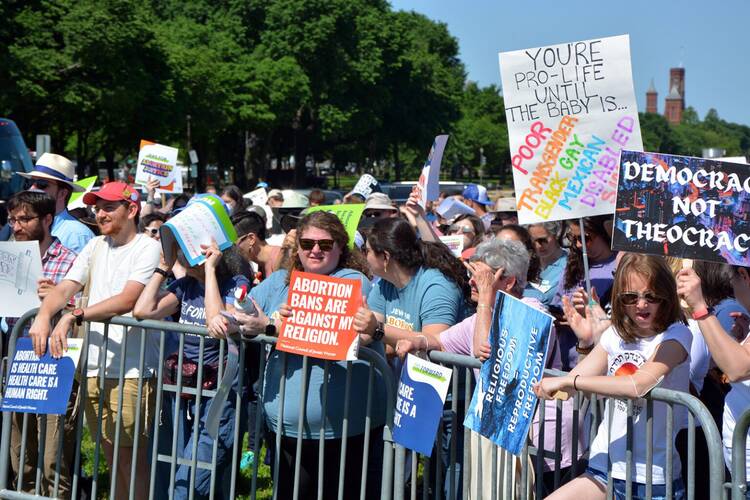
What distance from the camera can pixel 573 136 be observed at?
5156 mm

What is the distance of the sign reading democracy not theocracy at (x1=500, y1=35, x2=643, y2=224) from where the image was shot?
5.05 meters

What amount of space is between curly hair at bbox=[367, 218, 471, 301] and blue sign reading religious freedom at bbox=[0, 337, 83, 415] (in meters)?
1.64

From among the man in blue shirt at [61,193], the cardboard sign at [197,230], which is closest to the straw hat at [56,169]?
the man in blue shirt at [61,193]

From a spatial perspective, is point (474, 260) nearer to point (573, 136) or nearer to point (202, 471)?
point (573, 136)

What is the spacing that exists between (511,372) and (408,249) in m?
1.29

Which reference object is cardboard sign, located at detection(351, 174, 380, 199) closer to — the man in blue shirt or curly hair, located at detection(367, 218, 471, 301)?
the man in blue shirt

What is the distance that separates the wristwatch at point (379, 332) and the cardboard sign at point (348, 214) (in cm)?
68

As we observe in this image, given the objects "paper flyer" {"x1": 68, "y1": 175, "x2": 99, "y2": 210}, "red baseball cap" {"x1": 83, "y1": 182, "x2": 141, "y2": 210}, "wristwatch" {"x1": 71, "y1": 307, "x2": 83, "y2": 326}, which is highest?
"paper flyer" {"x1": 68, "y1": 175, "x2": 99, "y2": 210}

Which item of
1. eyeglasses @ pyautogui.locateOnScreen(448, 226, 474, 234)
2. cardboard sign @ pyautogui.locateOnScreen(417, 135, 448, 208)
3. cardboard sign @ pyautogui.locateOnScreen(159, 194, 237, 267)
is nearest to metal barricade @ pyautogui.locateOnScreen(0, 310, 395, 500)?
cardboard sign @ pyautogui.locateOnScreen(159, 194, 237, 267)

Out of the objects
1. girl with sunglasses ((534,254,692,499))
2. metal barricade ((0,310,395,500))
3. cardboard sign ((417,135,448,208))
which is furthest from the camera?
cardboard sign ((417,135,448,208))

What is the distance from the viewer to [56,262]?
623cm

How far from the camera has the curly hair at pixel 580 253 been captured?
559 centimetres

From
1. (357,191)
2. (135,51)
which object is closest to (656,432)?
(357,191)

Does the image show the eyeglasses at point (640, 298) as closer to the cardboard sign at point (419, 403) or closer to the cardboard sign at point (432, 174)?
the cardboard sign at point (419, 403)
